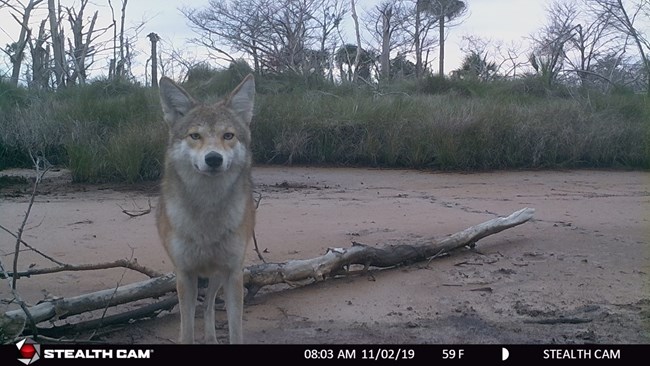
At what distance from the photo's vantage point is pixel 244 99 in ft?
17.5

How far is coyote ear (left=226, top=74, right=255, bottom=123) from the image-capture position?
529cm

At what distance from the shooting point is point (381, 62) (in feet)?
110

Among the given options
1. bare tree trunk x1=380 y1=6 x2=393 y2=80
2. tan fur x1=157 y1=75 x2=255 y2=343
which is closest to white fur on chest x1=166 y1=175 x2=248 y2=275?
tan fur x1=157 y1=75 x2=255 y2=343

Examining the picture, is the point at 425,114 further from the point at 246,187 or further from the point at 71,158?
the point at 246,187

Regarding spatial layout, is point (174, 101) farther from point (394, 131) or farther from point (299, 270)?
point (394, 131)

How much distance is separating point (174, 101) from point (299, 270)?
1.75 m

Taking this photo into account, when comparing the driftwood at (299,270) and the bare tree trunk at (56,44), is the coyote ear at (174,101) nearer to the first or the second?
the driftwood at (299,270)

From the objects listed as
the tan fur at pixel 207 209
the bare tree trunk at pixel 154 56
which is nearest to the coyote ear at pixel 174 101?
the tan fur at pixel 207 209

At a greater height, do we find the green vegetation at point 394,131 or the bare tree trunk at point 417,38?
the bare tree trunk at point 417,38

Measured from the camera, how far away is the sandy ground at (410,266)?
5156 millimetres

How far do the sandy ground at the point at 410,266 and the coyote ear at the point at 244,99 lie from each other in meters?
1.59

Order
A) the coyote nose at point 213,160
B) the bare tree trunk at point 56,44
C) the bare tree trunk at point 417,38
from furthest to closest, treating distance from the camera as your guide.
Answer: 1. the bare tree trunk at point 417,38
2. the bare tree trunk at point 56,44
3. the coyote nose at point 213,160
